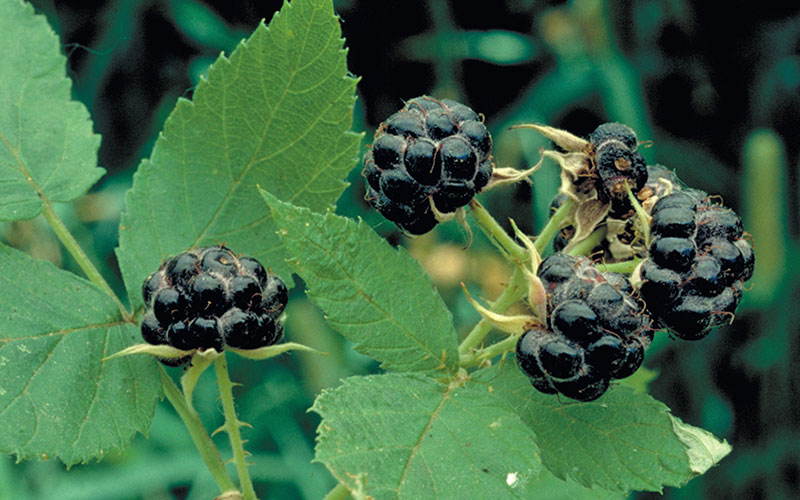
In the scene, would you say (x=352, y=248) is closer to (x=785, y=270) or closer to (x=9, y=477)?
(x=9, y=477)

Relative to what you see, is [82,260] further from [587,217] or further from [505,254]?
[587,217]

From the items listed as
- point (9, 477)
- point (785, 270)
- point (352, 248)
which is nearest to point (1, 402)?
point (352, 248)

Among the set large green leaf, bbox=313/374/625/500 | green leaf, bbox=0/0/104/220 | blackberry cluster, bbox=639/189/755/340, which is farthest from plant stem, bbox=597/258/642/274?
green leaf, bbox=0/0/104/220

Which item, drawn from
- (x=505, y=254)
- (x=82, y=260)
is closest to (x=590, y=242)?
(x=505, y=254)

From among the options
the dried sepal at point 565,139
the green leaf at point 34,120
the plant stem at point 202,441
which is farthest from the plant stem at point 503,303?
the green leaf at point 34,120

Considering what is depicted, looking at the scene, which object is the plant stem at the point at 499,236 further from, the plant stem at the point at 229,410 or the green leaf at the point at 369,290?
the plant stem at the point at 229,410
